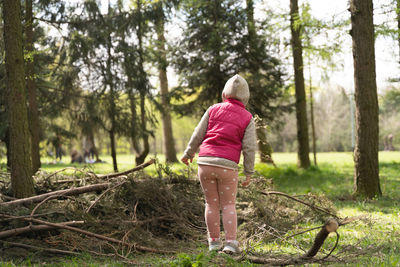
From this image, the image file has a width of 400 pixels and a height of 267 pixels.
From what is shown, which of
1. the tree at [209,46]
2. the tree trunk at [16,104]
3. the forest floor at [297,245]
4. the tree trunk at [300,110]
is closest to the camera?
the forest floor at [297,245]

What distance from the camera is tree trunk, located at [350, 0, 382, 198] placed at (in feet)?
26.3

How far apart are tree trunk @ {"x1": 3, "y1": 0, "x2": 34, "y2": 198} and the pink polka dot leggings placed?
2.54 metres

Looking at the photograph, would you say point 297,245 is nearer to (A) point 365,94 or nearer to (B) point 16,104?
(B) point 16,104

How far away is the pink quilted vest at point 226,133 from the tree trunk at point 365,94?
473cm

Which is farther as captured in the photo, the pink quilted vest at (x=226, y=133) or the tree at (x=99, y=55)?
the tree at (x=99, y=55)

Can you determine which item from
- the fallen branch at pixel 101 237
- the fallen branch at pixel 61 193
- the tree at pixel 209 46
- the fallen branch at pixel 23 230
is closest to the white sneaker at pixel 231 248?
the fallen branch at pixel 101 237

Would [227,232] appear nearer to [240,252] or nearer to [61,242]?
[240,252]

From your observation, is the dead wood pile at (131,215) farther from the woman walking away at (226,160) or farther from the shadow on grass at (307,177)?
the shadow on grass at (307,177)

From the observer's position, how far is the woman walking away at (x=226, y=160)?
413cm

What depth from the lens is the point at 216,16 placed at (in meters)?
13.3

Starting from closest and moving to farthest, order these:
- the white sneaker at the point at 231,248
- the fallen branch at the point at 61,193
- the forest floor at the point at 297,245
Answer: the forest floor at the point at 297,245 → the white sneaker at the point at 231,248 → the fallen branch at the point at 61,193

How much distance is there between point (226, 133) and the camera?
4.20 meters

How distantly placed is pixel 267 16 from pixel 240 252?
1120 cm

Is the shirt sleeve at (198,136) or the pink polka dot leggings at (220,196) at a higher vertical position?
the shirt sleeve at (198,136)
